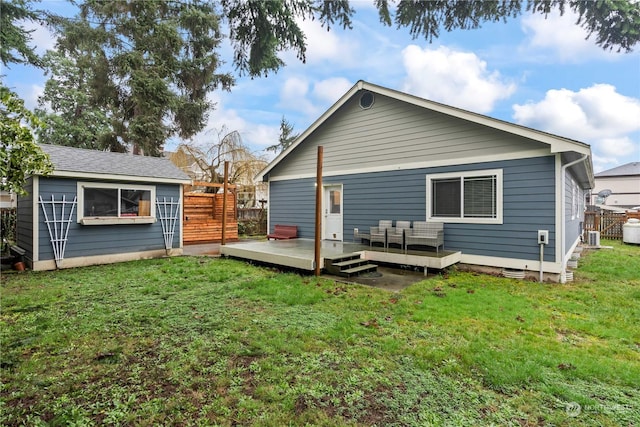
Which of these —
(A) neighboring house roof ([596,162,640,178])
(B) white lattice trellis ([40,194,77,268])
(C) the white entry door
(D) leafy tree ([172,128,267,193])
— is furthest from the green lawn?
(A) neighboring house roof ([596,162,640,178])

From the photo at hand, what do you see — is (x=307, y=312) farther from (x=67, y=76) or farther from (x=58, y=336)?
(x=67, y=76)

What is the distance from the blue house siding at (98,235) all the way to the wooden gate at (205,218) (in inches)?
121

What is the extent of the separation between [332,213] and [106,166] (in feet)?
21.6

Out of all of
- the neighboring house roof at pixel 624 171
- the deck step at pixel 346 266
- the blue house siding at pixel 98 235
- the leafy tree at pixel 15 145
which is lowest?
the deck step at pixel 346 266

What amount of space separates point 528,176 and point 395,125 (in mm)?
3482

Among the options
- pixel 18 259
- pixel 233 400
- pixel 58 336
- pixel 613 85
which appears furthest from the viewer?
pixel 613 85

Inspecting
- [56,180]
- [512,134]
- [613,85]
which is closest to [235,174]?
[56,180]

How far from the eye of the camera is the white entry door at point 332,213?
976cm

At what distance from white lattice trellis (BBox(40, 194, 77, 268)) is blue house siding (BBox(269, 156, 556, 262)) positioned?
21.0 feet

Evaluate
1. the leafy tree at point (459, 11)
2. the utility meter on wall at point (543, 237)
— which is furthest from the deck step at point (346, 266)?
the leafy tree at point (459, 11)

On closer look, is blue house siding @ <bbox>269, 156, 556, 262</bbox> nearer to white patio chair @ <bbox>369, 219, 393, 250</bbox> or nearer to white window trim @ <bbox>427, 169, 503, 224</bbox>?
white window trim @ <bbox>427, 169, 503, 224</bbox>

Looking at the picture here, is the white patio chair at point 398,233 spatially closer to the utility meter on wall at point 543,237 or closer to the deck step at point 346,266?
the deck step at point 346,266

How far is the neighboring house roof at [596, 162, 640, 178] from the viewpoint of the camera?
27.1 metres

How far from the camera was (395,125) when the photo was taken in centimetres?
834
